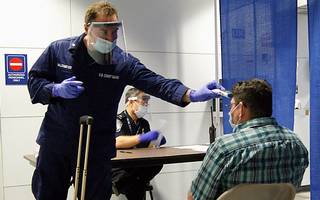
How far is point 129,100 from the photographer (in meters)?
3.54

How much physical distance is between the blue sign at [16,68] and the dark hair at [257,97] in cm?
256

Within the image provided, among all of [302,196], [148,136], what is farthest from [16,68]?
[302,196]

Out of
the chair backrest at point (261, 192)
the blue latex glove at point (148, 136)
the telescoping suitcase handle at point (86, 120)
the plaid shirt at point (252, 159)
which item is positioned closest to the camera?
the chair backrest at point (261, 192)

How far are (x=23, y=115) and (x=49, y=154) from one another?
6.31 feet

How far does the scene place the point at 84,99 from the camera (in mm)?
2025

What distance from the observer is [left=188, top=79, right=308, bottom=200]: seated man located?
1673 millimetres

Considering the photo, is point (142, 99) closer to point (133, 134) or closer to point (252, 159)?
point (133, 134)

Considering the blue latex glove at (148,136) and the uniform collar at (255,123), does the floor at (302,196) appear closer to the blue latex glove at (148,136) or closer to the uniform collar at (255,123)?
the blue latex glove at (148,136)

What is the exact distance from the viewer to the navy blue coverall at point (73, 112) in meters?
2.02

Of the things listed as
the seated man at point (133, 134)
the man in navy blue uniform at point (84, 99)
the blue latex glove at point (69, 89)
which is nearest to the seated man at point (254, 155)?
the man in navy blue uniform at point (84, 99)

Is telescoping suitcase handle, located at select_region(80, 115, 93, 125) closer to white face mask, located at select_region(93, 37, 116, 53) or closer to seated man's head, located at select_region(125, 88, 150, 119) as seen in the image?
white face mask, located at select_region(93, 37, 116, 53)

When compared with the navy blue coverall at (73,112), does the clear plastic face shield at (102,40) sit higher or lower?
higher

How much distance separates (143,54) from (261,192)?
9.39 ft

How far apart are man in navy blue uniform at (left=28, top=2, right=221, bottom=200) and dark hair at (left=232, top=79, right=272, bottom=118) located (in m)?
0.24
